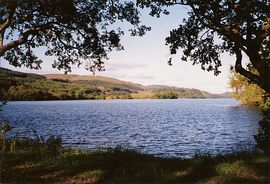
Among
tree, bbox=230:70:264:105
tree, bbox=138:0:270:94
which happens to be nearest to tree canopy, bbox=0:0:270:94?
tree, bbox=138:0:270:94

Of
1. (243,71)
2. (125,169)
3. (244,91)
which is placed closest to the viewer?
(125,169)

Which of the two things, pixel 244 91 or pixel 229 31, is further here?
pixel 244 91

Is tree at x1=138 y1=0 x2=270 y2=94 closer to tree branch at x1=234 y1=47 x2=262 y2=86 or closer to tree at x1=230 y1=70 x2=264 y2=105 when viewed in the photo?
tree branch at x1=234 y1=47 x2=262 y2=86

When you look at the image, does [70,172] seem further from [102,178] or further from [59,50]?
[59,50]

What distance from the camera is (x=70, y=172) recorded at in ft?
44.0

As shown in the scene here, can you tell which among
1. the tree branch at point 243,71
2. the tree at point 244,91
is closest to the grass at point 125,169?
the tree branch at point 243,71

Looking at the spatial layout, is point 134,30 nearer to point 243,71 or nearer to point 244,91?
point 243,71

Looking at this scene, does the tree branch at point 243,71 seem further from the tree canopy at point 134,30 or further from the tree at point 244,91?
the tree at point 244,91

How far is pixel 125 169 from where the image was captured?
13.6 m

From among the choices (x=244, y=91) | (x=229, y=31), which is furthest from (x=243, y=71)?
(x=244, y=91)

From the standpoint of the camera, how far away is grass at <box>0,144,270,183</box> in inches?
483

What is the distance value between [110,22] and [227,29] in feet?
22.3

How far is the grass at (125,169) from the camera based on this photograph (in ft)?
40.2

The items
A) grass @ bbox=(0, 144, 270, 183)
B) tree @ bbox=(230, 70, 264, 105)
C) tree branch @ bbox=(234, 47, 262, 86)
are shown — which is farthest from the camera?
tree @ bbox=(230, 70, 264, 105)
